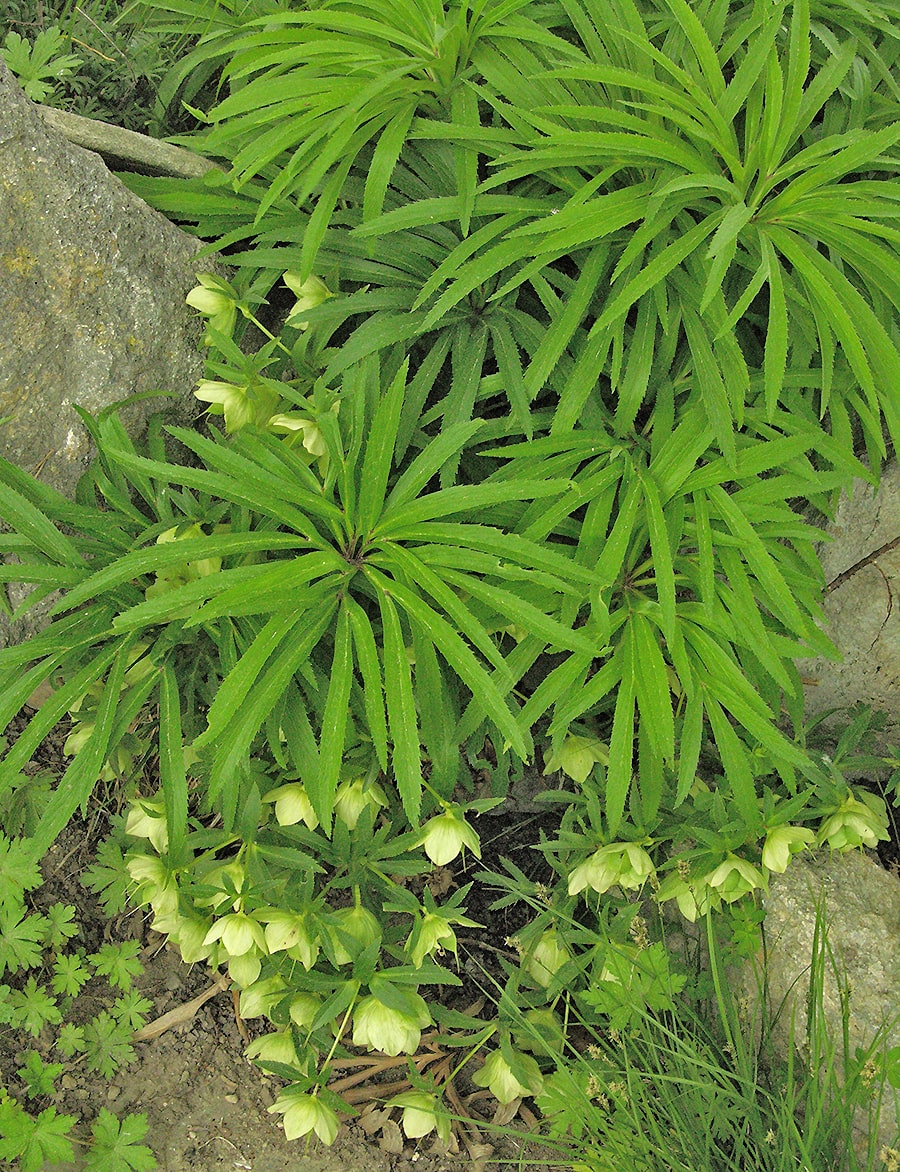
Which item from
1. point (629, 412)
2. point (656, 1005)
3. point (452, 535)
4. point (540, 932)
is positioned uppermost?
point (629, 412)

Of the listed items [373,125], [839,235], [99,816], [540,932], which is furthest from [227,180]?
[540,932]

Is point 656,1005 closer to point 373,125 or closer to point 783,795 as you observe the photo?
point 783,795

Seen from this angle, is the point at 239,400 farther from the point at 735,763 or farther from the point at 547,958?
the point at 547,958

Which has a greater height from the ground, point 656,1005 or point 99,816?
point 656,1005

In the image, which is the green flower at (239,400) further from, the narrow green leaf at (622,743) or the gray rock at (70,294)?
the narrow green leaf at (622,743)

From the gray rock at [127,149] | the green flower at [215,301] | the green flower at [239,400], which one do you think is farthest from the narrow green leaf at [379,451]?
the gray rock at [127,149]

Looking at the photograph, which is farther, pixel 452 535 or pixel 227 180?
pixel 227 180
